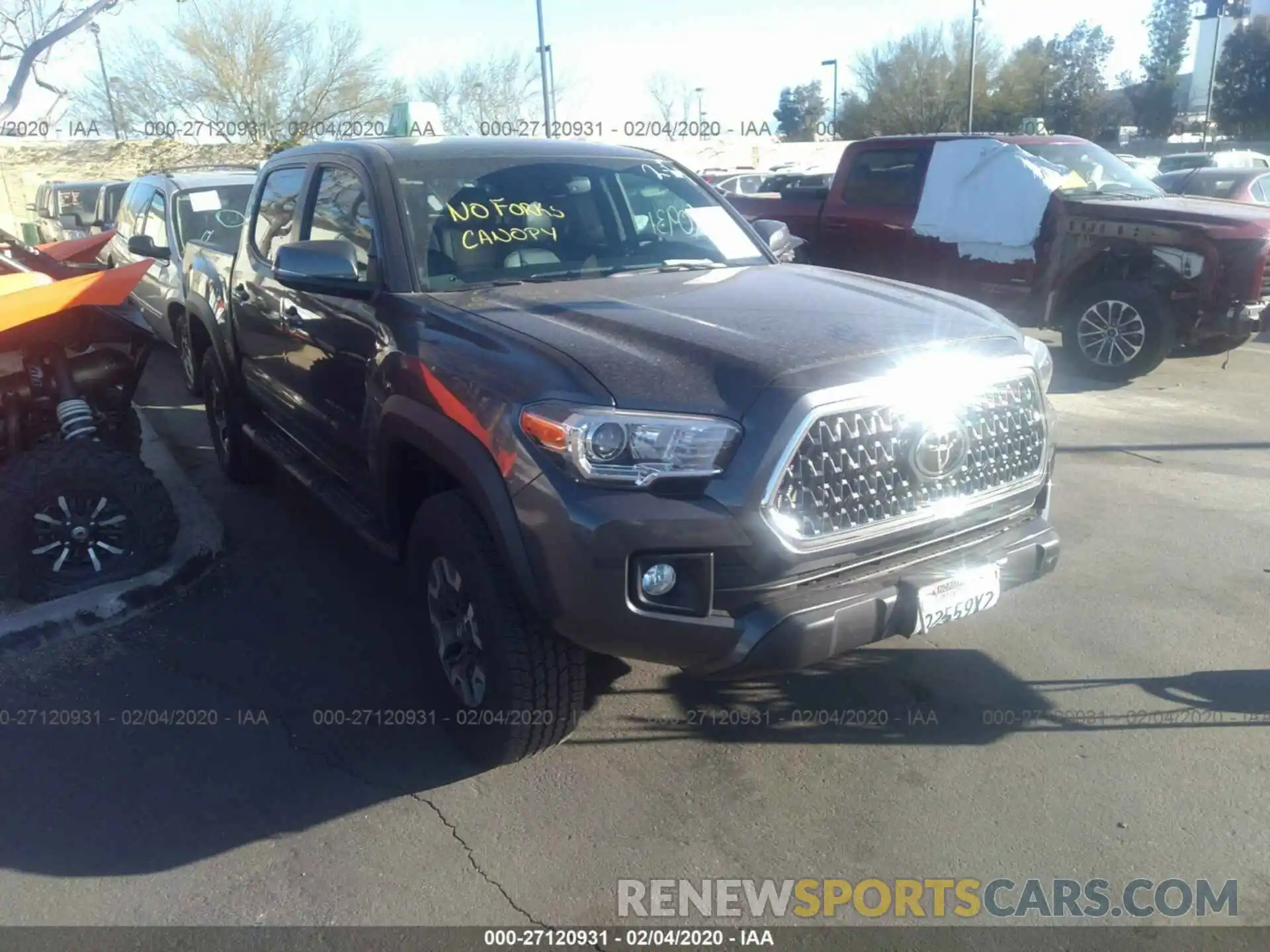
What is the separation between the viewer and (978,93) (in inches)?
1762

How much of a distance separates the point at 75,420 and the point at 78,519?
1.68 feet

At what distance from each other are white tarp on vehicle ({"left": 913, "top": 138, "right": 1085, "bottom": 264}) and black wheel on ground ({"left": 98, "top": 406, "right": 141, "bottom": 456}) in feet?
22.1

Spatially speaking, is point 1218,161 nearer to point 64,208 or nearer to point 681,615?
point 64,208

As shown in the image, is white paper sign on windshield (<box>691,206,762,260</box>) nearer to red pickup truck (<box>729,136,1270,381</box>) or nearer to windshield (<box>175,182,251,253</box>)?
red pickup truck (<box>729,136,1270,381</box>)

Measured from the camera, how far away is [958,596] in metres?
3.10

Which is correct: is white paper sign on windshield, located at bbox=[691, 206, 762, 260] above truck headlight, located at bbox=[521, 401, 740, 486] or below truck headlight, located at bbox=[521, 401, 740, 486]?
above

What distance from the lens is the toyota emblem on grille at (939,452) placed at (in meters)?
3.03

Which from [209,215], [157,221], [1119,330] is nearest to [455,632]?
[209,215]

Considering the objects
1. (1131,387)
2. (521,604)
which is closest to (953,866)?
(521,604)

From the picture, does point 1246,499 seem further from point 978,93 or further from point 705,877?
point 978,93

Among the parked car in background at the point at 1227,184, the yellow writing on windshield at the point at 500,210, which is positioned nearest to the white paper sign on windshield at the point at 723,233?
the yellow writing on windshield at the point at 500,210

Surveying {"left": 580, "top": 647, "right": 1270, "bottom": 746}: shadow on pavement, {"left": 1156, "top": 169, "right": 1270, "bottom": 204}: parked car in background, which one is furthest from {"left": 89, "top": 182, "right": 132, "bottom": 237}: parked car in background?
{"left": 1156, "top": 169, "right": 1270, "bottom": 204}: parked car in background

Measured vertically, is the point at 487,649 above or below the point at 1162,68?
below

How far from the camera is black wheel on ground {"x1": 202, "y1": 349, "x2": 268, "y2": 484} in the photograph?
5840mm
